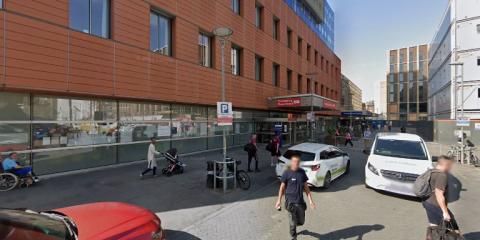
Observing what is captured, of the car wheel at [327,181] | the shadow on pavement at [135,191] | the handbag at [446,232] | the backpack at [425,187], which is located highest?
the backpack at [425,187]

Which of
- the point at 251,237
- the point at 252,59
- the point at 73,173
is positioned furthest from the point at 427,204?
the point at 252,59

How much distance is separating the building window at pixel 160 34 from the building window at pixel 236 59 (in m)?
6.16

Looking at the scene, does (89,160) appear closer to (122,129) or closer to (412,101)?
(122,129)

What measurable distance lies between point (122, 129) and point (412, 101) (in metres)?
89.1

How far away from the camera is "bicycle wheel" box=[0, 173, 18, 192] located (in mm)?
8203

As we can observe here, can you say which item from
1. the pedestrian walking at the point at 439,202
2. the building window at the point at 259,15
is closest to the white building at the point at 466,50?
the building window at the point at 259,15

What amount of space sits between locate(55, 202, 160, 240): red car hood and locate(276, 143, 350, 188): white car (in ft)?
17.0

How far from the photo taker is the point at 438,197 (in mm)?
4121

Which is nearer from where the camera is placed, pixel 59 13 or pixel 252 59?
pixel 59 13

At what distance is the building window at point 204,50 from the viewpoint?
54.9ft

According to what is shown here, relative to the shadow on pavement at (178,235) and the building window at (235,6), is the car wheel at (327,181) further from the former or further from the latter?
the building window at (235,6)

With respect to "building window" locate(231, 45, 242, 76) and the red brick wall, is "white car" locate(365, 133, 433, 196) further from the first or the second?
"building window" locate(231, 45, 242, 76)

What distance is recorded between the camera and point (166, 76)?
1369 cm

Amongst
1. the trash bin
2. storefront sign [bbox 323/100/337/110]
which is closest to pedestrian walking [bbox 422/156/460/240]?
the trash bin
